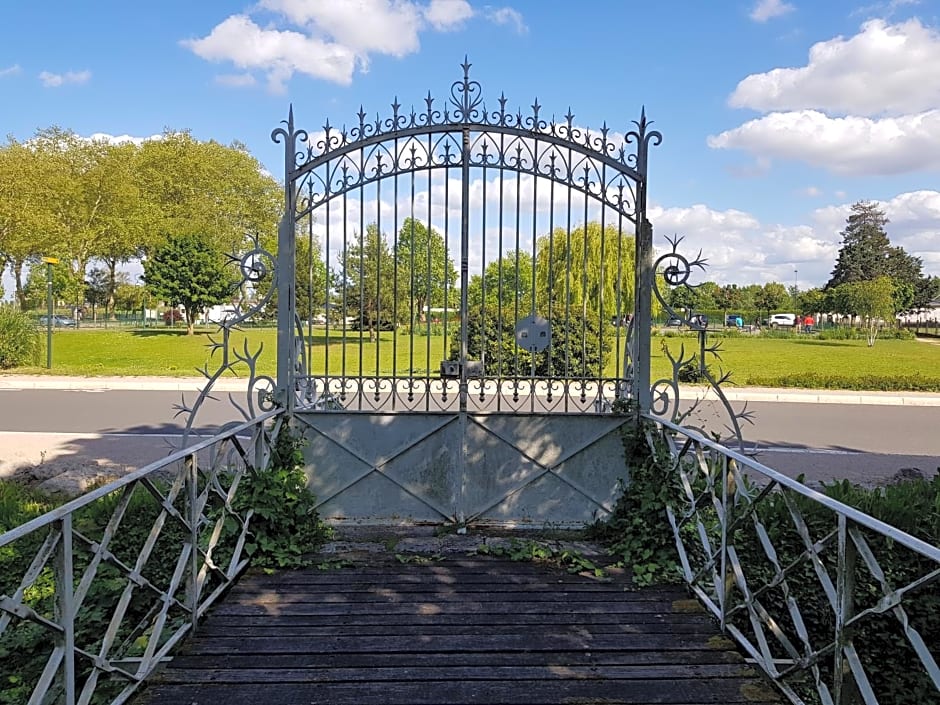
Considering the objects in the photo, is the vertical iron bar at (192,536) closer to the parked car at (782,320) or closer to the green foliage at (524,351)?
the green foliage at (524,351)

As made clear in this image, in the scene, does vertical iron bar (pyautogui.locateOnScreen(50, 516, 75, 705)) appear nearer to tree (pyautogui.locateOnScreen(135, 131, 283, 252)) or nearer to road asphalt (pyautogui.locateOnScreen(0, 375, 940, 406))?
road asphalt (pyautogui.locateOnScreen(0, 375, 940, 406))

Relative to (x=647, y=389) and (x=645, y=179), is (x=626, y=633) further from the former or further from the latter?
(x=645, y=179)

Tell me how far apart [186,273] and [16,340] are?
16771 mm

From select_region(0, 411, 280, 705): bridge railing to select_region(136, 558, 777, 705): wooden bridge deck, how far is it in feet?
0.84

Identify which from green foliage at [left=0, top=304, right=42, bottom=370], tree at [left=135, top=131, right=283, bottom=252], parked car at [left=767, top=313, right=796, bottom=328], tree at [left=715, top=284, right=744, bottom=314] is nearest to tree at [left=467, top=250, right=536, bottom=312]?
green foliage at [left=0, top=304, right=42, bottom=370]

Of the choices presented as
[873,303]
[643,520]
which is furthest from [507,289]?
[873,303]

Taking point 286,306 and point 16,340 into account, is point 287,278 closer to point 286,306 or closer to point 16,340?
point 286,306

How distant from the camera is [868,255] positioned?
70.9 m

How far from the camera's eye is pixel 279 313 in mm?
5297

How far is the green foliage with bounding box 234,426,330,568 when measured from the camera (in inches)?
184

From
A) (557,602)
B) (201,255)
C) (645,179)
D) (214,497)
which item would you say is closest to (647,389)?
(645,179)

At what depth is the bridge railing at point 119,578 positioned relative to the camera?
7.62 ft

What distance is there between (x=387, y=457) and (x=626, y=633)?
2518mm

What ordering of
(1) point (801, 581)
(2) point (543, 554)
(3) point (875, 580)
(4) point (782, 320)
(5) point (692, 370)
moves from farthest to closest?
(4) point (782, 320) → (5) point (692, 370) → (1) point (801, 581) → (2) point (543, 554) → (3) point (875, 580)
